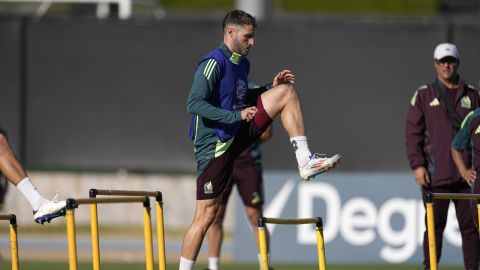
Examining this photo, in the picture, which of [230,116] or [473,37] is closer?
[230,116]

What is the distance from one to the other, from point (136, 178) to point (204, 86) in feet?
29.2

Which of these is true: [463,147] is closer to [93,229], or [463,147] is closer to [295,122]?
[295,122]

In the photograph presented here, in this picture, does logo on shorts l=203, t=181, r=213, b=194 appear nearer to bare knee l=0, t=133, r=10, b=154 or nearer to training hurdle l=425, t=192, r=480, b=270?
bare knee l=0, t=133, r=10, b=154

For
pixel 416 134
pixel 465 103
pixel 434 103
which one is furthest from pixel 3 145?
pixel 465 103

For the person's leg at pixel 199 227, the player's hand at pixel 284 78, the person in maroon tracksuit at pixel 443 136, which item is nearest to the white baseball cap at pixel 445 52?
the person in maroon tracksuit at pixel 443 136

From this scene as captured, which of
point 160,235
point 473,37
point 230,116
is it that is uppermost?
point 473,37

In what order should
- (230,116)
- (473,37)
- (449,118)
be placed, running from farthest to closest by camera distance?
(473,37), (449,118), (230,116)

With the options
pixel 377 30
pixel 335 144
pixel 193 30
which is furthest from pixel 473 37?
pixel 193 30

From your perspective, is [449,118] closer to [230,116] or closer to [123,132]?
[230,116]

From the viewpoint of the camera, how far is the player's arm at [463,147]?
37.7ft

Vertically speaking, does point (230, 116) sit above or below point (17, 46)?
below

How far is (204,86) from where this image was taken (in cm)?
1020

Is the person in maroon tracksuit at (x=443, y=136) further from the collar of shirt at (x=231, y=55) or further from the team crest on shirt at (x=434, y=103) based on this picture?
the collar of shirt at (x=231, y=55)

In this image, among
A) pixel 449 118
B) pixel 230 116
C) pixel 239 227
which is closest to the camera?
pixel 230 116
